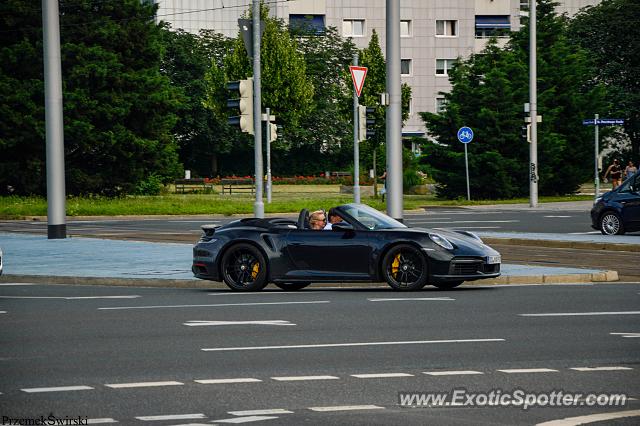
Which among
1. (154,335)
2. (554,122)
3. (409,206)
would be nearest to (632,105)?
(554,122)

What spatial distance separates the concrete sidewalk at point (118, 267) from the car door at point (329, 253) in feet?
6.39

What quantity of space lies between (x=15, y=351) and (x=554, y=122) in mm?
49472

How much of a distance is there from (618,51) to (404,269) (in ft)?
204

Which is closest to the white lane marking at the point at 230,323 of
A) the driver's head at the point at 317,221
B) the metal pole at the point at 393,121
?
the driver's head at the point at 317,221

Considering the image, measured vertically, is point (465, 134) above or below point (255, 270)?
above

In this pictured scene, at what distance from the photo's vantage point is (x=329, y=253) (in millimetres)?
17000

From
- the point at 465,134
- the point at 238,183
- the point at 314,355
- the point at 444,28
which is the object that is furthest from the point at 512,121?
the point at 444,28

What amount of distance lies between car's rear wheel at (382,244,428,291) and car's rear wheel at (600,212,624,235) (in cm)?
1353

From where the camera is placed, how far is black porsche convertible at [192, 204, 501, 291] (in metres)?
16.6

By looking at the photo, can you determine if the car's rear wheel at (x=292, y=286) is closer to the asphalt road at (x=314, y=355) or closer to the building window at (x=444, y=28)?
the asphalt road at (x=314, y=355)

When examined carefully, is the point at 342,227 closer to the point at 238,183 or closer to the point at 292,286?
the point at 292,286

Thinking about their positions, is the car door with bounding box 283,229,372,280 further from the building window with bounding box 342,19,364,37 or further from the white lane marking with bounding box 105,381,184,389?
the building window with bounding box 342,19,364,37

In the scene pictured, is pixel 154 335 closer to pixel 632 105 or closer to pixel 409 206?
pixel 409 206

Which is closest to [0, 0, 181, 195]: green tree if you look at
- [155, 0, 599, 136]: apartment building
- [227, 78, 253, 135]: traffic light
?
[227, 78, 253, 135]: traffic light
